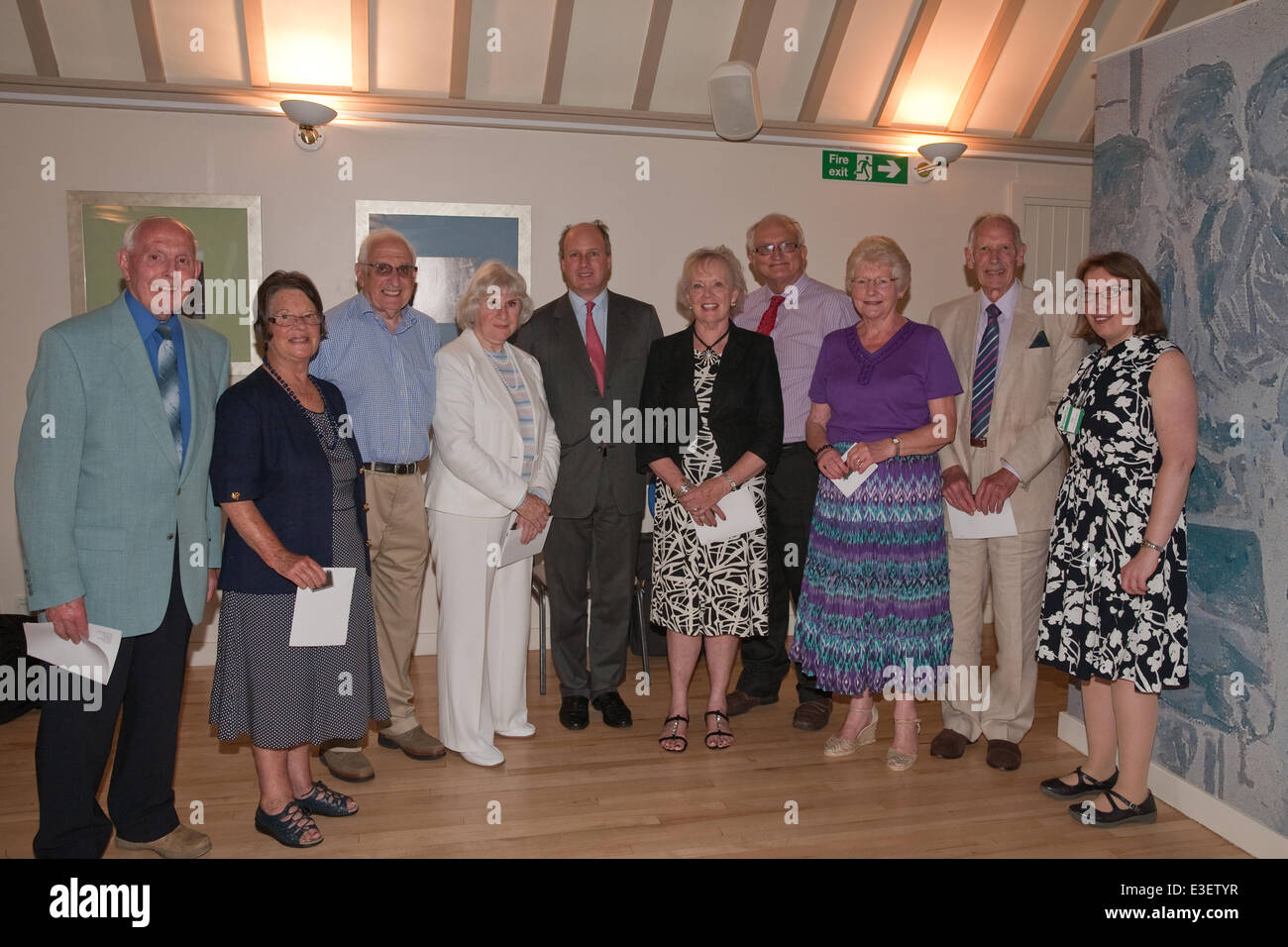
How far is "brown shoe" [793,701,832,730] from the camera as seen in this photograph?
423 cm

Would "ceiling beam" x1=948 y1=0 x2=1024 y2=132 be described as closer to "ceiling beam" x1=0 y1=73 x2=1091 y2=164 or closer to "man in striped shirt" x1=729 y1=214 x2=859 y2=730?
"ceiling beam" x1=0 y1=73 x2=1091 y2=164

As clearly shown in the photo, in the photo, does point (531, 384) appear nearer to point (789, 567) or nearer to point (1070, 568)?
point (789, 567)

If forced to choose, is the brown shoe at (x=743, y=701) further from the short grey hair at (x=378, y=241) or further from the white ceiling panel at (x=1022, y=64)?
the white ceiling panel at (x=1022, y=64)

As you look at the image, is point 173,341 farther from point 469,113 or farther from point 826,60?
point 826,60

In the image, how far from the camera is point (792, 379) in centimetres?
429

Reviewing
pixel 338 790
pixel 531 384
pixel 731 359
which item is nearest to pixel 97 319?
pixel 531 384

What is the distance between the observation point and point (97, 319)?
2.76 meters

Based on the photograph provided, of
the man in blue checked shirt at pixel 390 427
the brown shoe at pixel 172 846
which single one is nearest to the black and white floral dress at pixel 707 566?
the man in blue checked shirt at pixel 390 427

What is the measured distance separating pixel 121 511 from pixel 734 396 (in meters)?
2.20

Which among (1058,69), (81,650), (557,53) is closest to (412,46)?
(557,53)

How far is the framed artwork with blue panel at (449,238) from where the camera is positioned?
541 cm

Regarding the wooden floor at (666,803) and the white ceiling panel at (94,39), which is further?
the white ceiling panel at (94,39)

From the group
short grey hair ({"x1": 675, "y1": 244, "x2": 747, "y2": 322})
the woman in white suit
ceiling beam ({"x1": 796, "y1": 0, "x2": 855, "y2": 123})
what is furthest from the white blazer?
ceiling beam ({"x1": 796, "y1": 0, "x2": 855, "y2": 123})

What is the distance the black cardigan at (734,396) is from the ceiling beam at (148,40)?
3.23 metres
